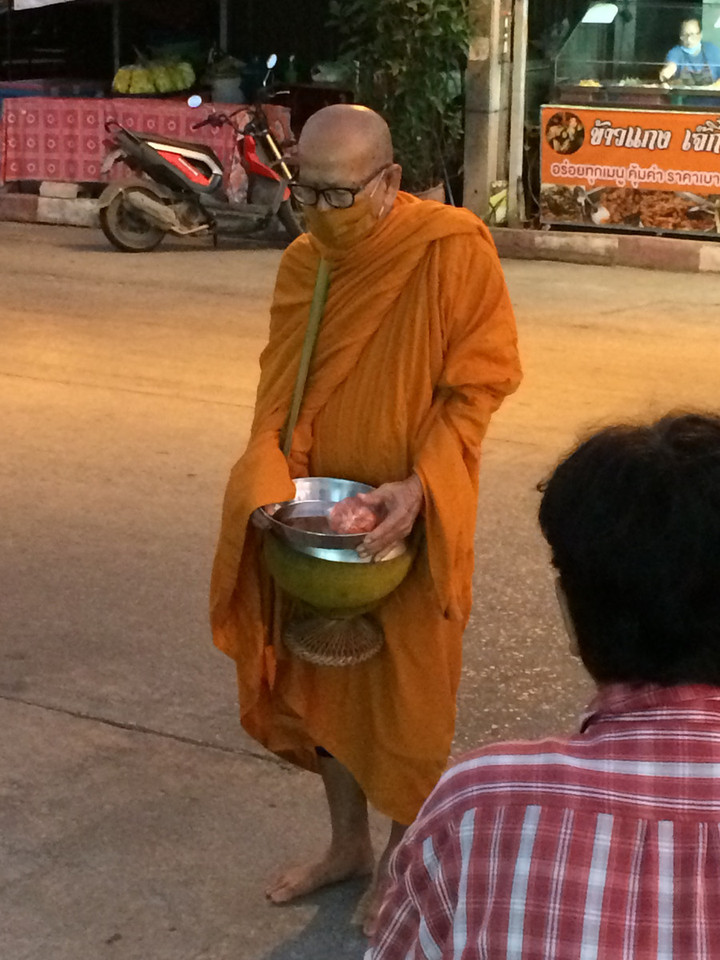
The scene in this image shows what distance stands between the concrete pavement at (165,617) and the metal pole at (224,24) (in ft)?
20.5

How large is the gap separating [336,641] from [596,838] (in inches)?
60.8

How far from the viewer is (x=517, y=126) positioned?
12.0 meters

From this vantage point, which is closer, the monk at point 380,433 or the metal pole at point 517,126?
the monk at point 380,433

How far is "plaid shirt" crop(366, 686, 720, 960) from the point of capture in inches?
50.0

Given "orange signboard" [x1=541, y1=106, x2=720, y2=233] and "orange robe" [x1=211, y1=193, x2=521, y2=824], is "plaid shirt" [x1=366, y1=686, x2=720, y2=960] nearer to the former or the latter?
"orange robe" [x1=211, y1=193, x2=521, y2=824]

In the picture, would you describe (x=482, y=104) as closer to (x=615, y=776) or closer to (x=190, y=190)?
(x=190, y=190)

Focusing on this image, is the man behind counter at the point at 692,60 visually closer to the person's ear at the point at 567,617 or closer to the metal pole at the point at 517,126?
the metal pole at the point at 517,126

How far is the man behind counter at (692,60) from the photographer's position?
11.3 m

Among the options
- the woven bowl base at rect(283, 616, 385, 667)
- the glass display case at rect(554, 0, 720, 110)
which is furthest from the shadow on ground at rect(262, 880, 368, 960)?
the glass display case at rect(554, 0, 720, 110)

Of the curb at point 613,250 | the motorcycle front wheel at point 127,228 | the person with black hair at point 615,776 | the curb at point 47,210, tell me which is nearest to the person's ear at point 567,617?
the person with black hair at point 615,776

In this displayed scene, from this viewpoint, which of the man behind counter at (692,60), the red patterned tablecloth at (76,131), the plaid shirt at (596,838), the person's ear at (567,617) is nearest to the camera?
the plaid shirt at (596,838)

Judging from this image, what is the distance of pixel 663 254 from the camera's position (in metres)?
11.0

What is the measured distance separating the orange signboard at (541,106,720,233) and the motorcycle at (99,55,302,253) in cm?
212

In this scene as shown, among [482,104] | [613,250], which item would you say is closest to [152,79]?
[482,104]
